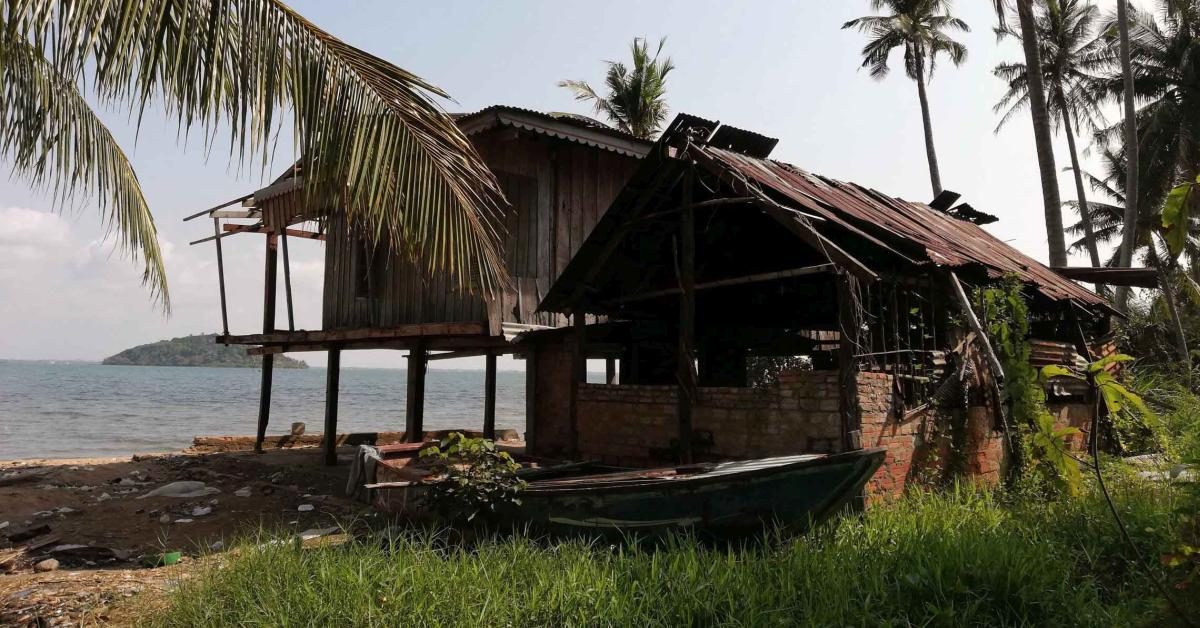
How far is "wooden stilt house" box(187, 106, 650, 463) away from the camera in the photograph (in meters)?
11.1

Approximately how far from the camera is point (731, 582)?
4672 millimetres

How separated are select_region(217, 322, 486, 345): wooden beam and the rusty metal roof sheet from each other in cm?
467

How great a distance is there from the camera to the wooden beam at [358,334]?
11.2 metres

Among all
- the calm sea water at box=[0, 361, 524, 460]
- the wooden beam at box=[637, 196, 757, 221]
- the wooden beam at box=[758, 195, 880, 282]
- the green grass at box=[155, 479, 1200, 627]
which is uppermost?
the wooden beam at box=[637, 196, 757, 221]

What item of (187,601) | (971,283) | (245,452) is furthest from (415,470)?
(245,452)

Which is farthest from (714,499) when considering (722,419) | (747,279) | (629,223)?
(629,223)

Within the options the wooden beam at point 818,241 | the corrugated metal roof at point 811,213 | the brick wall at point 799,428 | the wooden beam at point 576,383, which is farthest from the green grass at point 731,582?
the wooden beam at point 576,383

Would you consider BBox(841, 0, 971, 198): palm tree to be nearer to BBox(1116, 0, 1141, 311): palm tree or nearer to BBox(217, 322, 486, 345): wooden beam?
BBox(1116, 0, 1141, 311): palm tree

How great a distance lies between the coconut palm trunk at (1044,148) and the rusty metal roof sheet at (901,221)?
4351 mm

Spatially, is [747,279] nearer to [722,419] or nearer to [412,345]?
[722,419]

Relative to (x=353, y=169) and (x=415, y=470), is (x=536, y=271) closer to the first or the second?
(x=415, y=470)

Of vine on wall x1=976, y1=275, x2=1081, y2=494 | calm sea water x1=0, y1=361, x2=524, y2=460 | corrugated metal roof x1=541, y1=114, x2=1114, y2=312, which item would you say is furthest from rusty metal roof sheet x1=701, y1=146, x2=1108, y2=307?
calm sea water x1=0, y1=361, x2=524, y2=460

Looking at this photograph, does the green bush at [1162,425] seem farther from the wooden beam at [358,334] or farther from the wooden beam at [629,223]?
the wooden beam at [358,334]

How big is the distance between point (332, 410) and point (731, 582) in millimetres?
11946
